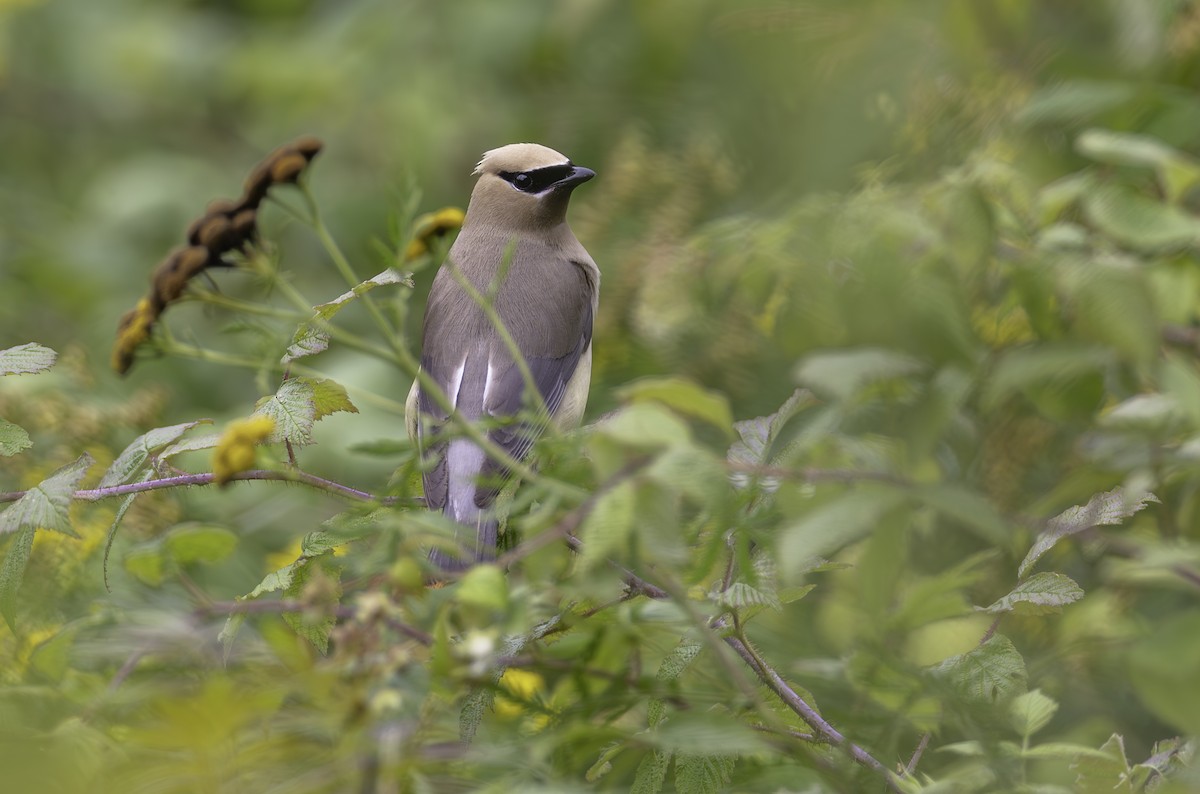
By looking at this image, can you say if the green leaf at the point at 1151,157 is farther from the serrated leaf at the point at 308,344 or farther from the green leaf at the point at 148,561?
the green leaf at the point at 148,561

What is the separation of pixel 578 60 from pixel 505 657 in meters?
2.63

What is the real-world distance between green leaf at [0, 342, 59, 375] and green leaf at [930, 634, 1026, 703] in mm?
1027

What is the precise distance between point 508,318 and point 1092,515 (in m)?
1.48

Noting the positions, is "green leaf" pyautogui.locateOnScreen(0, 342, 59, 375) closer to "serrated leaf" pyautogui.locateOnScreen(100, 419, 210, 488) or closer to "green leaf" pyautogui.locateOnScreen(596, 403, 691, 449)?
"serrated leaf" pyautogui.locateOnScreen(100, 419, 210, 488)

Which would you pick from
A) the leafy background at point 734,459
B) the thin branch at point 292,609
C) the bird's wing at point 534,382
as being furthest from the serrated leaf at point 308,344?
the bird's wing at point 534,382

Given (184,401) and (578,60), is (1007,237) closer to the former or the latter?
(578,60)

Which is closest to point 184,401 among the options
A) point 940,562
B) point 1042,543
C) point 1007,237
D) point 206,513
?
point 206,513

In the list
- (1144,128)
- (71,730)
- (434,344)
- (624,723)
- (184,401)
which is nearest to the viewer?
(71,730)

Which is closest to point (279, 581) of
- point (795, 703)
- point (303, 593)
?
point (303, 593)

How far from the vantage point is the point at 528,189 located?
298cm

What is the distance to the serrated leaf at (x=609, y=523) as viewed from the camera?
1.00 m

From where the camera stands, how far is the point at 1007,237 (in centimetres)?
186

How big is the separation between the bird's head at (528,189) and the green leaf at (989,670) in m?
1.68

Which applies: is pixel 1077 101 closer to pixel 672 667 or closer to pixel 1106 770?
pixel 1106 770
